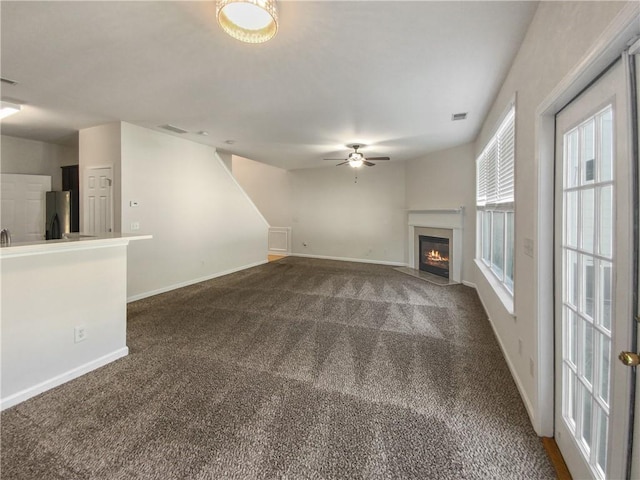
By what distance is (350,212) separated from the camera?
7844mm

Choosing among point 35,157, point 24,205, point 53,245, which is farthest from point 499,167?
point 35,157

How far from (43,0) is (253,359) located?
293cm

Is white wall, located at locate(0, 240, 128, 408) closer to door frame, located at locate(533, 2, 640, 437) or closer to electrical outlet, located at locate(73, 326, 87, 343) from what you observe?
electrical outlet, located at locate(73, 326, 87, 343)

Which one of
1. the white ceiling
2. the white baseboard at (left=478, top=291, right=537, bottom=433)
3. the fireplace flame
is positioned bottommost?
the white baseboard at (left=478, top=291, right=537, bottom=433)

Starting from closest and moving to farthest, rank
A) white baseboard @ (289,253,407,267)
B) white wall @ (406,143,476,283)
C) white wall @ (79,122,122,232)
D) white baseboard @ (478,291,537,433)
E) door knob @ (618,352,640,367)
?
door knob @ (618,352,640,367)
white baseboard @ (478,291,537,433)
white wall @ (79,122,122,232)
white wall @ (406,143,476,283)
white baseboard @ (289,253,407,267)

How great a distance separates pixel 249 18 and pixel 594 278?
224 centimetres

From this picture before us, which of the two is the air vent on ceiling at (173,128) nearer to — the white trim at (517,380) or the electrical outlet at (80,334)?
the electrical outlet at (80,334)

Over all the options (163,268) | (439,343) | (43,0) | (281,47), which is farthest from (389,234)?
(43,0)

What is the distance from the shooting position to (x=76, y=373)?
2.23 m

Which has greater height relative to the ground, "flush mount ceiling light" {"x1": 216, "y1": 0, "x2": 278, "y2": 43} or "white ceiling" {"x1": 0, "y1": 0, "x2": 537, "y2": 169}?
"white ceiling" {"x1": 0, "y1": 0, "x2": 537, "y2": 169}

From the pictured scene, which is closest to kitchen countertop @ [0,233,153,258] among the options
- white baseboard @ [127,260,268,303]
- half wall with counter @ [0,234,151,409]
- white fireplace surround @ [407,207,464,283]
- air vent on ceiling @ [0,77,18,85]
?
half wall with counter @ [0,234,151,409]

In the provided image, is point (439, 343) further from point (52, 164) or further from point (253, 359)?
point (52, 164)

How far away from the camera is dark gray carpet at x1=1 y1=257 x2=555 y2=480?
1444 millimetres

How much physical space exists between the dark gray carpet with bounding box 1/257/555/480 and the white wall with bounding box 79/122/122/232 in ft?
6.00
